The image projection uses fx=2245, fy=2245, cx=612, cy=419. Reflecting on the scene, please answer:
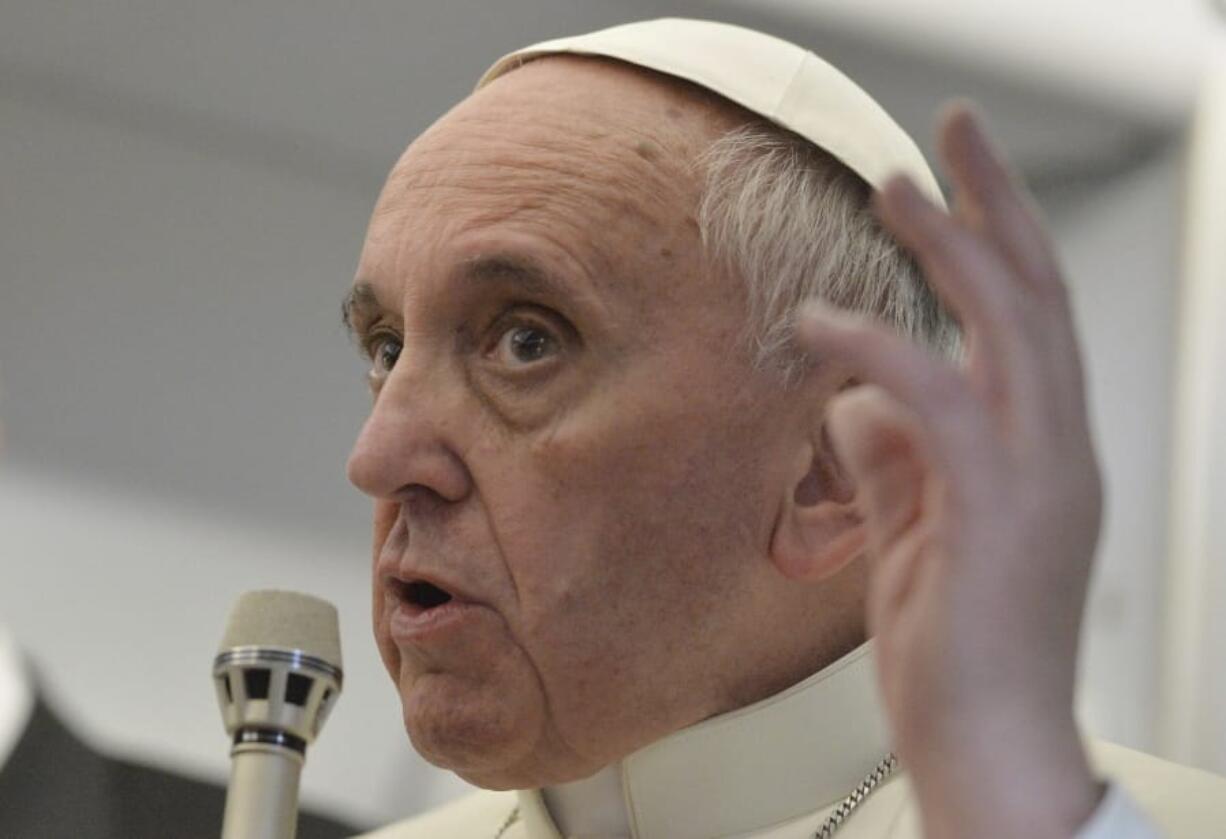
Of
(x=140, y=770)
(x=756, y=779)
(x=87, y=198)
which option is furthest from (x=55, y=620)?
(x=756, y=779)

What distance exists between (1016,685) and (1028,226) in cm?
30

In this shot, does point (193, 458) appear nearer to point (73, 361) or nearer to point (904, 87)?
point (73, 361)

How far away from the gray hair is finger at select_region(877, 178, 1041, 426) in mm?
837

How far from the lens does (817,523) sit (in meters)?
2.29

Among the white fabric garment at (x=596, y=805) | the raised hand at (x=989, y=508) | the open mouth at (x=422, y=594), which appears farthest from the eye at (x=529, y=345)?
the raised hand at (x=989, y=508)

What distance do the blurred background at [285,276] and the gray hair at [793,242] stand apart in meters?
1.88

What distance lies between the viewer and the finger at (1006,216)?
1457 mm

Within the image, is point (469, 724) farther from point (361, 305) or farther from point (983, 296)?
point (983, 296)

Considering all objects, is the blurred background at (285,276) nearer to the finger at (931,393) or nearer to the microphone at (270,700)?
the microphone at (270,700)

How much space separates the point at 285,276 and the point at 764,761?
2.49 metres

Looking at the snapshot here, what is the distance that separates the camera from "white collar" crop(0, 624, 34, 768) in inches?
157

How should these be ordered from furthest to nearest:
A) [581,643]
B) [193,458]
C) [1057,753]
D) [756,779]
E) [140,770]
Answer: [193,458]
[140,770]
[756,779]
[581,643]
[1057,753]

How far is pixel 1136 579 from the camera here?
4.25m

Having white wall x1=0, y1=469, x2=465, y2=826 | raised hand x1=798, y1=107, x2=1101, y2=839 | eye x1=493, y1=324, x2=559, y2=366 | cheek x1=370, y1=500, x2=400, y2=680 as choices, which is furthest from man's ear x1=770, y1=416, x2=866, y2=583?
white wall x1=0, y1=469, x2=465, y2=826
